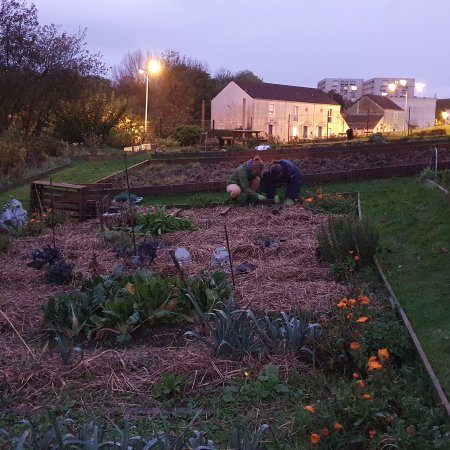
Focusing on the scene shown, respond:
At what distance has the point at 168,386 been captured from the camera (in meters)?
4.04

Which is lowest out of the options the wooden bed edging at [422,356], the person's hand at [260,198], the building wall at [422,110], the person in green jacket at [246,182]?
the wooden bed edging at [422,356]

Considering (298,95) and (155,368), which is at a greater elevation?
(298,95)

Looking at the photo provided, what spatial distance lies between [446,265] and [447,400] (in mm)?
3269

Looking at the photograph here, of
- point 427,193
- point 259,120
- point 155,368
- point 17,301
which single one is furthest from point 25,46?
point 259,120

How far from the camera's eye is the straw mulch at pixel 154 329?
165 inches

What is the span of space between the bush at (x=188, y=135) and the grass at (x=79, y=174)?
935 centimetres

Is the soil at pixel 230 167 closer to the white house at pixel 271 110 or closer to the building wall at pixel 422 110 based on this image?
the white house at pixel 271 110

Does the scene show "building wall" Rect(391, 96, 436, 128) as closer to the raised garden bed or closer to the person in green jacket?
the person in green jacket

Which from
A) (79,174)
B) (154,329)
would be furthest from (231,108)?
(154,329)

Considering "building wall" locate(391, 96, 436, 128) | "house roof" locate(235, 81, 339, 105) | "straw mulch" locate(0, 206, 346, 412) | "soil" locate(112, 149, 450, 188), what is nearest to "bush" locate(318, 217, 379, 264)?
"straw mulch" locate(0, 206, 346, 412)

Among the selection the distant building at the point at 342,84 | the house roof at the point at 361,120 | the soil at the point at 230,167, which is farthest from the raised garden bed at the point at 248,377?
the distant building at the point at 342,84

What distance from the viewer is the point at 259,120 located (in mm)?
55531

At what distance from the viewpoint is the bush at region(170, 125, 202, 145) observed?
33.1 meters

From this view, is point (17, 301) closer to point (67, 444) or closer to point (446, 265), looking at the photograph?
point (67, 444)
